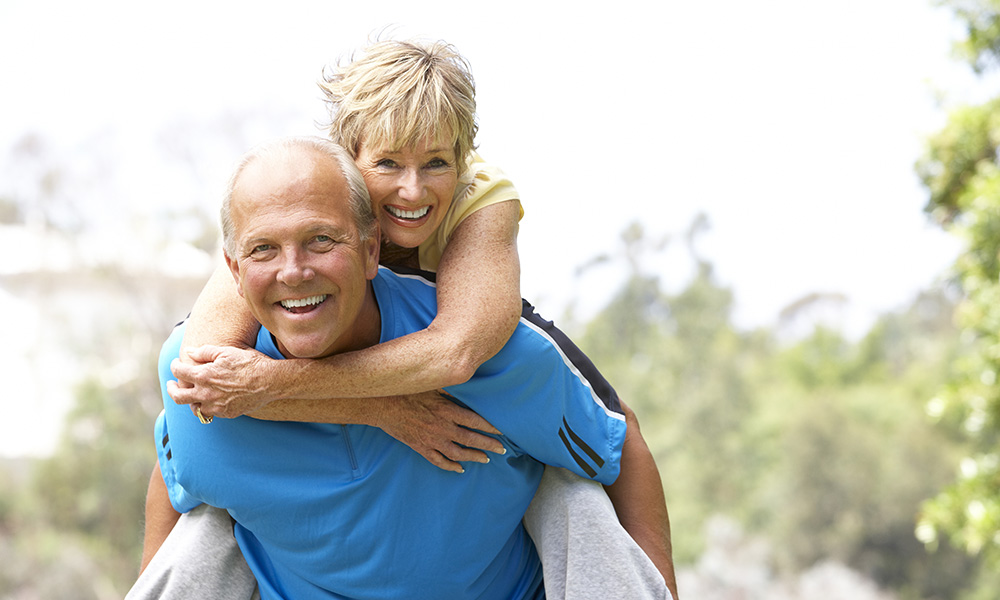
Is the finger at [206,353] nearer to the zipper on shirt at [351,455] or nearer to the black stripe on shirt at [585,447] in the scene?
the zipper on shirt at [351,455]

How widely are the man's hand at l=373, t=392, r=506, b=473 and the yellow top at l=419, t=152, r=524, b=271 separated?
366mm

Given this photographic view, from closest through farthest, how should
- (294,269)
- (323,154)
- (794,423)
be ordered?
1. (294,269)
2. (323,154)
3. (794,423)

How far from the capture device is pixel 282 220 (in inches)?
60.2

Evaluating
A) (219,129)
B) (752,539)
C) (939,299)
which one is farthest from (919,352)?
(219,129)

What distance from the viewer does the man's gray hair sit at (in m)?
1.60

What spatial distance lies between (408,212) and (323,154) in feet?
0.79

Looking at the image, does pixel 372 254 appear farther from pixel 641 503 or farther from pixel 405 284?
pixel 641 503

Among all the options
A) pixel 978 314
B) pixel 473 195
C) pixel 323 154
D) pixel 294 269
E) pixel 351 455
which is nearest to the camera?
pixel 294 269

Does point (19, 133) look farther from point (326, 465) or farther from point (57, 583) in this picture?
point (326, 465)

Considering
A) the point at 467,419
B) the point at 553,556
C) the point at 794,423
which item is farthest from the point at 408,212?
the point at 794,423

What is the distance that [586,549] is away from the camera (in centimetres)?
171

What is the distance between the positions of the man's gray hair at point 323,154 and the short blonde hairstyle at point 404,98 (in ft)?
0.40

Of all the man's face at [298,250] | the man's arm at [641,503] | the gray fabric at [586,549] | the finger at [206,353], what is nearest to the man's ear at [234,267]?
the man's face at [298,250]

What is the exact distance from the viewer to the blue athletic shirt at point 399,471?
1688mm
